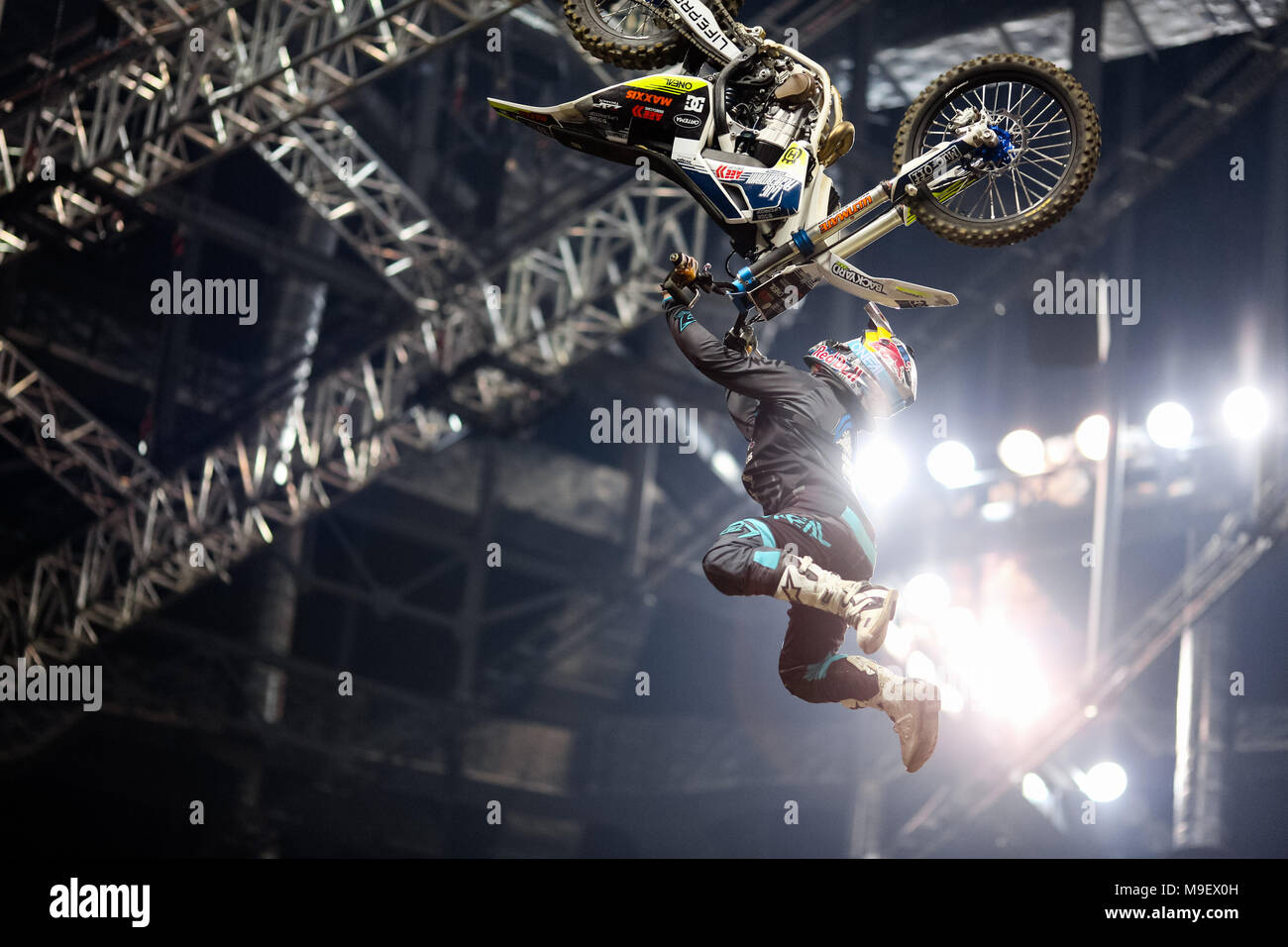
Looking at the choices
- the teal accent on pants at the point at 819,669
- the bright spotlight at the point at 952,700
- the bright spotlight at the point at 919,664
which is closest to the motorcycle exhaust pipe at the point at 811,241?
the teal accent on pants at the point at 819,669

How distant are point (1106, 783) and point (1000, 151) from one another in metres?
13.4

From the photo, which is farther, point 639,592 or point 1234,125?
point 639,592

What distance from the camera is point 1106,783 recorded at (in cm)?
1731

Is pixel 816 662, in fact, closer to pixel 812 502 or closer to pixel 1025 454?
pixel 812 502

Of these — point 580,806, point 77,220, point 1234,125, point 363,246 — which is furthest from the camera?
point 580,806

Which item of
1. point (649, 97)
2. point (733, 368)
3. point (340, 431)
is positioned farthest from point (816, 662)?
point (340, 431)

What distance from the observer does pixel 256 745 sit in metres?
17.2

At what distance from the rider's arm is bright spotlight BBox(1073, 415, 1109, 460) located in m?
13.0

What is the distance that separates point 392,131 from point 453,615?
6708mm

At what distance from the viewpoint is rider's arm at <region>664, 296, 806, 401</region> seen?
579 cm

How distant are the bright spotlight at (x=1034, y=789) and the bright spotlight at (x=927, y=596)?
2.28m

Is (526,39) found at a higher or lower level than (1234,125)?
higher
